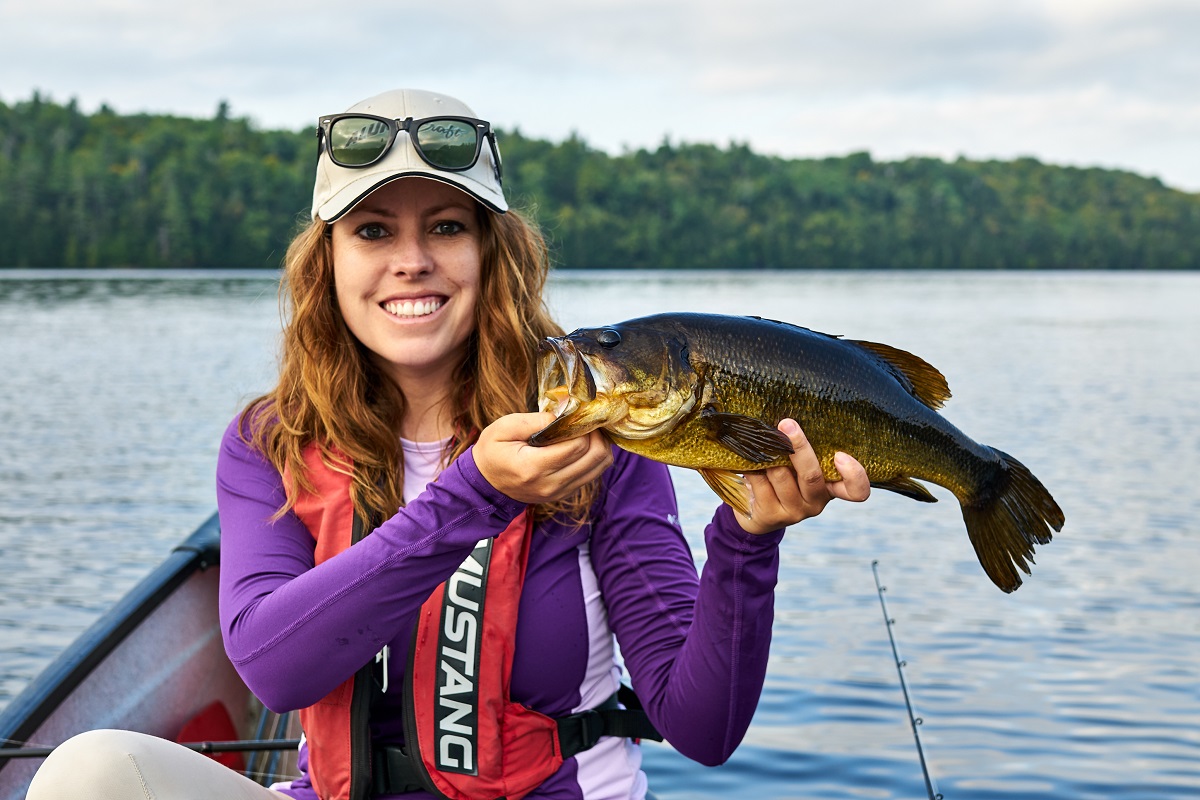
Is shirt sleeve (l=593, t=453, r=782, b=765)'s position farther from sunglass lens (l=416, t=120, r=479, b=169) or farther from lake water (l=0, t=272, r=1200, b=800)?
lake water (l=0, t=272, r=1200, b=800)

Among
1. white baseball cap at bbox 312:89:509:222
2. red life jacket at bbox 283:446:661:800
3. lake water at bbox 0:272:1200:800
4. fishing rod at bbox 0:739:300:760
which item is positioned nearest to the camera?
red life jacket at bbox 283:446:661:800

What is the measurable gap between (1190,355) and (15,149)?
9369 cm

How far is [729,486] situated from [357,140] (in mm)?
1365

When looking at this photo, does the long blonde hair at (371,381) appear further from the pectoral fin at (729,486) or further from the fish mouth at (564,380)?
the fish mouth at (564,380)

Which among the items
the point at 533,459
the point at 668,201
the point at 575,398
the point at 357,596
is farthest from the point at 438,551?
the point at 668,201

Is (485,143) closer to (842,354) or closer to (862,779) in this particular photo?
(842,354)

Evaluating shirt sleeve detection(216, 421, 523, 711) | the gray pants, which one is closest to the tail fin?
shirt sleeve detection(216, 421, 523, 711)

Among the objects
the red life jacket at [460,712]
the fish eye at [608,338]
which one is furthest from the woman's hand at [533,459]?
the red life jacket at [460,712]

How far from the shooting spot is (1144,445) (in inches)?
753

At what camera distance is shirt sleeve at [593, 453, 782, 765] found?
2695mm

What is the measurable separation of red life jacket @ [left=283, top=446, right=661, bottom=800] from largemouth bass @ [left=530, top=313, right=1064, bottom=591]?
0.73 m

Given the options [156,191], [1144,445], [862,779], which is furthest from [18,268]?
[862,779]

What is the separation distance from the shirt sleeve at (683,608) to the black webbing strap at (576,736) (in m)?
0.07

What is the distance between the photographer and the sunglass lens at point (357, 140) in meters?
3.07
